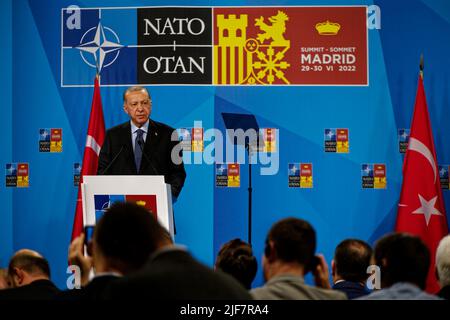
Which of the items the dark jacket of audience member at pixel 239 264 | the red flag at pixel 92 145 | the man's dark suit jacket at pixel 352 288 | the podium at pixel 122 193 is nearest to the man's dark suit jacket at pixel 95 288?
the dark jacket of audience member at pixel 239 264

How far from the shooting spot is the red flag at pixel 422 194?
7293 mm

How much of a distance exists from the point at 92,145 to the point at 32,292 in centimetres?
424

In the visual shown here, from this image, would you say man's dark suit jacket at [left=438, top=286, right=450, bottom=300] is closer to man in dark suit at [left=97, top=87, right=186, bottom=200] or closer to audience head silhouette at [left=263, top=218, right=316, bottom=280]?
audience head silhouette at [left=263, top=218, right=316, bottom=280]

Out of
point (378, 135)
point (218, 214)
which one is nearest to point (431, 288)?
point (378, 135)

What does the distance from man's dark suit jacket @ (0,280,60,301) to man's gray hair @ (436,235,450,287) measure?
6.43 ft

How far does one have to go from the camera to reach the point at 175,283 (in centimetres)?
228

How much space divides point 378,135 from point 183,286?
603 cm

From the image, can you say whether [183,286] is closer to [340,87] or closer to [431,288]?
[431,288]

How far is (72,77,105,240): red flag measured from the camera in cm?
750

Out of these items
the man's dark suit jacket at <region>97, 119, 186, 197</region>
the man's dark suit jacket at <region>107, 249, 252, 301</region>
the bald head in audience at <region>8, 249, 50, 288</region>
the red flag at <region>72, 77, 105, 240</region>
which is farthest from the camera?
the red flag at <region>72, 77, 105, 240</region>

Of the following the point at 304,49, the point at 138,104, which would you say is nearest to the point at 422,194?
the point at 304,49

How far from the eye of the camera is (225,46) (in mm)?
8125

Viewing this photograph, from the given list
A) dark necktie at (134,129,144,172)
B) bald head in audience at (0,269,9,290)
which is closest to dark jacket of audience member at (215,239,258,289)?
bald head in audience at (0,269,9,290)

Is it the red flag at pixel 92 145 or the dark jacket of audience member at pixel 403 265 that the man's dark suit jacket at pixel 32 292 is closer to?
the dark jacket of audience member at pixel 403 265
